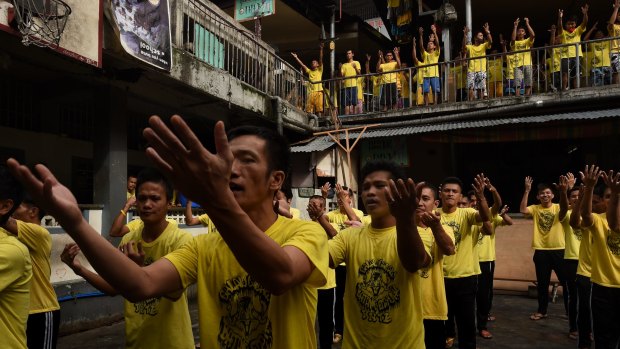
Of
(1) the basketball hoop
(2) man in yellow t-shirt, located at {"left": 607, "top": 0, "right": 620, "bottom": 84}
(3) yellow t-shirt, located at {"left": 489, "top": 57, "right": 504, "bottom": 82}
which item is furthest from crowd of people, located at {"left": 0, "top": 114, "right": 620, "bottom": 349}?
(3) yellow t-shirt, located at {"left": 489, "top": 57, "right": 504, "bottom": 82}

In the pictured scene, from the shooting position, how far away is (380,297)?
3031 millimetres

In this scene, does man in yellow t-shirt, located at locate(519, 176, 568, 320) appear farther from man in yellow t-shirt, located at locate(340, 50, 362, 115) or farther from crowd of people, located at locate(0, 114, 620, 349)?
man in yellow t-shirt, located at locate(340, 50, 362, 115)

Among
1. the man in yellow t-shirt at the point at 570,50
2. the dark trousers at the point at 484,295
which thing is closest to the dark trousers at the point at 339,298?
the dark trousers at the point at 484,295

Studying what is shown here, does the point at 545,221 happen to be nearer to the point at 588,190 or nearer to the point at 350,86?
the point at 588,190

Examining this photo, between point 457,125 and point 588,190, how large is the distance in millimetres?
6785

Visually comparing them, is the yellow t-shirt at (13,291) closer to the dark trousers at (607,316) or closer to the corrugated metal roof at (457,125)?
the dark trousers at (607,316)

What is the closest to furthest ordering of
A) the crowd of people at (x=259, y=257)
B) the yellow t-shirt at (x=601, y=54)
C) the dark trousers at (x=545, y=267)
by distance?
the crowd of people at (x=259, y=257), the dark trousers at (x=545, y=267), the yellow t-shirt at (x=601, y=54)

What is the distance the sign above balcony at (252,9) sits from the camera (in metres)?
10.7

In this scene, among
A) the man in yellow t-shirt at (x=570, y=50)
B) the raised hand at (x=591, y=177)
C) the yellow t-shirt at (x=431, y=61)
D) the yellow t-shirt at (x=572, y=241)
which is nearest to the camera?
the raised hand at (x=591, y=177)

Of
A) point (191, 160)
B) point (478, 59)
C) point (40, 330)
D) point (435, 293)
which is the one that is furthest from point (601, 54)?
point (191, 160)

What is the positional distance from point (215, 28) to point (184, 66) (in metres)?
1.87

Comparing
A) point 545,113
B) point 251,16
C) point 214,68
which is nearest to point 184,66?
point 214,68

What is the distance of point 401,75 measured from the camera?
1280 centimetres

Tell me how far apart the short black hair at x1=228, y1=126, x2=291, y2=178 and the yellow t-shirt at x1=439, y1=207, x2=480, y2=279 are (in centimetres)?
379
